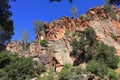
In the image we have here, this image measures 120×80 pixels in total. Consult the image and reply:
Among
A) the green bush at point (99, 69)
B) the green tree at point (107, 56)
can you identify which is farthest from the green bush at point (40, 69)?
the green tree at point (107, 56)

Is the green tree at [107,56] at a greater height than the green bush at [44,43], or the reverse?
the green bush at [44,43]

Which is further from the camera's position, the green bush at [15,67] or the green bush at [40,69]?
the green bush at [40,69]

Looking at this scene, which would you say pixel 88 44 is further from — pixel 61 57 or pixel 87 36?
pixel 61 57

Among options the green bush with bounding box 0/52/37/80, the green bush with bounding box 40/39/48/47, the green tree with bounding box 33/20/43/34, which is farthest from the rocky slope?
the green tree with bounding box 33/20/43/34

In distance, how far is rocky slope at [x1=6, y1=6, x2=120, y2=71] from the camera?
7844 cm

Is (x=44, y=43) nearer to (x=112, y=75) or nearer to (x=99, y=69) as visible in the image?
(x=99, y=69)

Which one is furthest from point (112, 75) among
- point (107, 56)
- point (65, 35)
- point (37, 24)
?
point (37, 24)

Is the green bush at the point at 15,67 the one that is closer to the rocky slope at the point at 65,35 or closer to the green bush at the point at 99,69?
the rocky slope at the point at 65,35

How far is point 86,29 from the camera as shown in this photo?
7675 centimetres

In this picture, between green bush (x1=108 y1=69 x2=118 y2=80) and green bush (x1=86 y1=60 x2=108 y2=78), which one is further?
green bush (x1=86 y1=60 x2=108 y2=78)

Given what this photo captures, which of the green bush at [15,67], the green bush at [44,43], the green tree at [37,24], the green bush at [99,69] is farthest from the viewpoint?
the green tree at [37,24]

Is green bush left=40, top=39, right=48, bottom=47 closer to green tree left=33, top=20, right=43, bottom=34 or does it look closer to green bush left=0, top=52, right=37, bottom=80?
green bush left=0, top=52, right=37, bottom=80

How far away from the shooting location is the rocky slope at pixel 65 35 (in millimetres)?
78438

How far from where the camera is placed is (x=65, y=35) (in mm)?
82938
